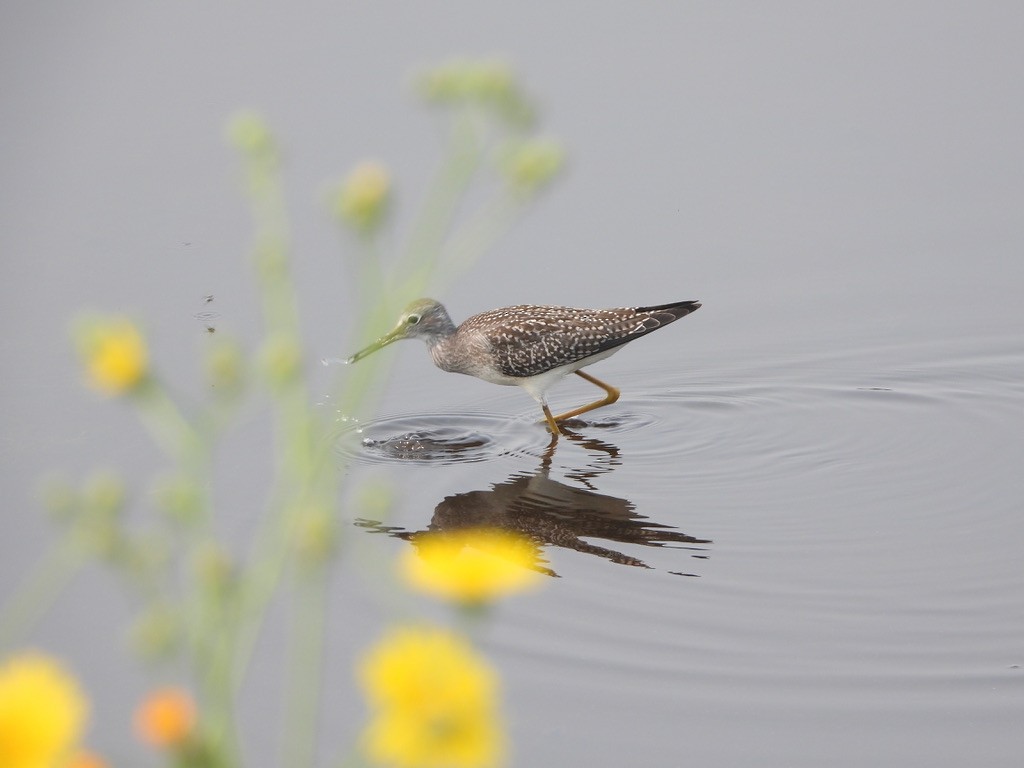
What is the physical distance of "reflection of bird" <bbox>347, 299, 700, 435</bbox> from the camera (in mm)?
9391

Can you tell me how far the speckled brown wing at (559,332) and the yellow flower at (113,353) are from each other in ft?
23.6

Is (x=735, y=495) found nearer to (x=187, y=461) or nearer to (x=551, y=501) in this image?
(x=551, y=501)

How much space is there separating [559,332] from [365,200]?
7.31 m

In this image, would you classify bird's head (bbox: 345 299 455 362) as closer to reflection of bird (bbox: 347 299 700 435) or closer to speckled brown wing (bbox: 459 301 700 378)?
reflection of bird (bbox: 347 299 700 435)

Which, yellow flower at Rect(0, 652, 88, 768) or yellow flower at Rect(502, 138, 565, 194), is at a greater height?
yellow flower at Rect(502, 138, 565, 194)

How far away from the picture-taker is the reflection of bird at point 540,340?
939 cm

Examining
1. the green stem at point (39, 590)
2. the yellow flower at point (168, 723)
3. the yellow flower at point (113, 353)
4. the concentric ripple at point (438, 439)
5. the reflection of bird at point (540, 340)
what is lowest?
the yellow flower at point (168, 723)

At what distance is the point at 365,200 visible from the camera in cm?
215

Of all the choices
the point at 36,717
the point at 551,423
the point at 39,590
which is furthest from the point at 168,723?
Result: the point at 551,423

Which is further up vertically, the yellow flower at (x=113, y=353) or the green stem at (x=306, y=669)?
the yellow flower at (x=113, y=353)

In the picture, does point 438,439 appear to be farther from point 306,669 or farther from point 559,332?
point 306,669

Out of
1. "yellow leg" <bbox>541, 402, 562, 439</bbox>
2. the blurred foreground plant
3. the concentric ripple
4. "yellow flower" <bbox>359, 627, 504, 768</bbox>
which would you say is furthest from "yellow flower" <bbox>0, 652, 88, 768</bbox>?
"yellow leg" <bbox>541, 402, 562, 439</bbox>

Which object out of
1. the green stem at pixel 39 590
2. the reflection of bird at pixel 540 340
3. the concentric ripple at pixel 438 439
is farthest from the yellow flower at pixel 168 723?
the reflection of bird at pixel 540 340

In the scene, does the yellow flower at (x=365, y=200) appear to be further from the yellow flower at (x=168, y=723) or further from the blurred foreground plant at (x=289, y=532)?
the yellow flower at (x=168, y=723)
